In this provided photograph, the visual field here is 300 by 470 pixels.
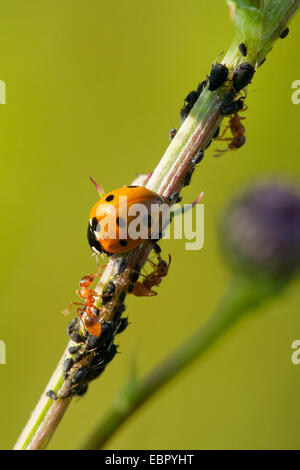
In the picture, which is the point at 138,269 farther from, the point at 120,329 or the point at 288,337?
the point at 288,337

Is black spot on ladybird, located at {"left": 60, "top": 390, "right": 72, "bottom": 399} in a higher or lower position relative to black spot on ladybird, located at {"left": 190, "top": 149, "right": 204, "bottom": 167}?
lower

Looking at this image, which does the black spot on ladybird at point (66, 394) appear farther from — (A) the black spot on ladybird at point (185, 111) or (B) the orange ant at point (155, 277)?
(A) the black spot on ladybird at point (185, 111)

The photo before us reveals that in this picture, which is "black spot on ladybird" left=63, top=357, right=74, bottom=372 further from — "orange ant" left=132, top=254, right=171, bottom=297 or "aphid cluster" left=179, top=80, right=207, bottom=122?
"aphid cluster" left=179, top=80, right=207, bottom=122

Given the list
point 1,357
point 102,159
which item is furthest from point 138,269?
point 102,159

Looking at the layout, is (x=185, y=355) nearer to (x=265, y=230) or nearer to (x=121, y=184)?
(x=265, y=230)

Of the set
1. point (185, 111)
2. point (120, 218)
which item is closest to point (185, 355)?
point (120, 218)

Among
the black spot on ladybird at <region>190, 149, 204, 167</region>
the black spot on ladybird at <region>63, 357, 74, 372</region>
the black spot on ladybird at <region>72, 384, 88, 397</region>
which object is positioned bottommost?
the black spot on ladybird at <region>72, 384, 88, 397</region>

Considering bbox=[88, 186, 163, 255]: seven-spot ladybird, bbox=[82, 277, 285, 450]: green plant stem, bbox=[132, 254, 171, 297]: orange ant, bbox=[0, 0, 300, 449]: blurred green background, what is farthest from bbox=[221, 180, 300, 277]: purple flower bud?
bbox=[0, 0, 300, 449]: blurred green background
